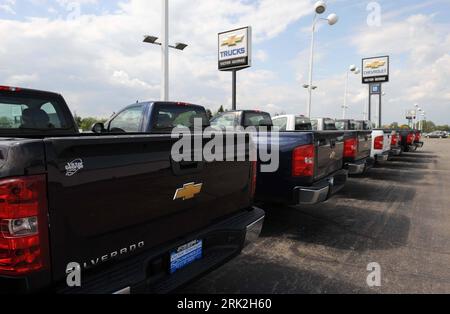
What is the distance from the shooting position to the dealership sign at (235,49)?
18906mm

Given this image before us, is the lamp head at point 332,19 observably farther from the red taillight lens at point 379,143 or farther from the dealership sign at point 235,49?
the red taillight lens at point 379,143

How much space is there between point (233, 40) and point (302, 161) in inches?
637

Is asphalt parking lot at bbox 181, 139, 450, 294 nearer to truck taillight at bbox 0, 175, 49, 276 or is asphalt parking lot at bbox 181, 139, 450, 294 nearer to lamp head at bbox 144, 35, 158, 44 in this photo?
truck taillight at bbox 0, 175, 49, 276

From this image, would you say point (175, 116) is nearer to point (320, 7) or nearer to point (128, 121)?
point (128, 121)

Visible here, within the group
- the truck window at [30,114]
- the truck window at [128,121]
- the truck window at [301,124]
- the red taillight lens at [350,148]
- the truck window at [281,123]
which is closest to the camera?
the truck window at [30,114]

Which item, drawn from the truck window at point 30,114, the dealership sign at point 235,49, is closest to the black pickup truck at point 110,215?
the truck window at point 30,114

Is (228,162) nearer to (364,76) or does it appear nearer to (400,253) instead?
(400,253)

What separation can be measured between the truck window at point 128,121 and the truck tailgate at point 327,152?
3366 mm

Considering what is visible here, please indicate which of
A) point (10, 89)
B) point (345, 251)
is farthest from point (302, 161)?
point (10, 89)

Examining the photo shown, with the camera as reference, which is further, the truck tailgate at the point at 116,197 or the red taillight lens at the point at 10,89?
the red taillight lens at the point at 10,89

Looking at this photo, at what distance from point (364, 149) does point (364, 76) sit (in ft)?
98.7

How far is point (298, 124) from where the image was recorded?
439 inches

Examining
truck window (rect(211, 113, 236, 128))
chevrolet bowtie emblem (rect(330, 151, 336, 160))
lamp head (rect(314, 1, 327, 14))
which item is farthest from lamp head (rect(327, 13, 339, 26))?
chevrolet bowtie emblem (rect(330, 151, 336, 160))

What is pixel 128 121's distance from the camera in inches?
267
